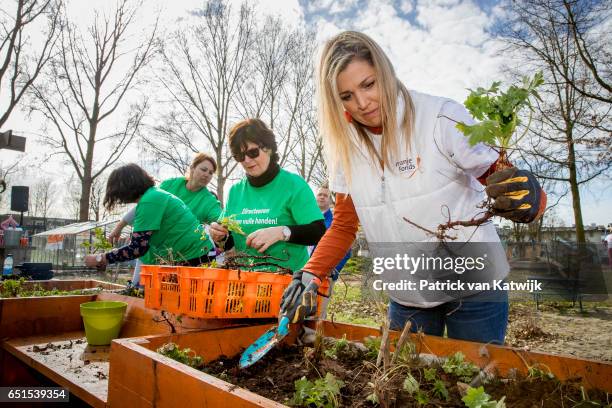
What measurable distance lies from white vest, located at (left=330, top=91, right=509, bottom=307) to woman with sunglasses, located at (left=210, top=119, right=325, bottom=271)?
28.2 inches

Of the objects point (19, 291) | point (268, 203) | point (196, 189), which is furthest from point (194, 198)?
point (268, 203)

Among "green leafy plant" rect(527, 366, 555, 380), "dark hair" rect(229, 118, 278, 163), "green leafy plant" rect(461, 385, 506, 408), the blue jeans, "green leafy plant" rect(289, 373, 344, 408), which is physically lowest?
"green leafy plant" rect(289, 373, 344, 408)

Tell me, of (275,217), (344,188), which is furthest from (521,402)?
(275,217)

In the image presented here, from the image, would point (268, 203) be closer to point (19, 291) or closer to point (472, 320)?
point (472, 320)

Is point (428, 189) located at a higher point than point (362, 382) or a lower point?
higher

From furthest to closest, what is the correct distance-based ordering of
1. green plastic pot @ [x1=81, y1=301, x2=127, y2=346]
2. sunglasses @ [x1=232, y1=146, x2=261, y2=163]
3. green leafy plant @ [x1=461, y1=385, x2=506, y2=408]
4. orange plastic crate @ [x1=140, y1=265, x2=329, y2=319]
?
sunglasses @ [x1=232, y1=146, x2=261, y2=163] → green plastic pot @ [x1=81, y1=301, x2=127, y2=346] → orange plastic crate @ [x1=140, y1=265, x2=329, y2=319] → green leafy plant @ [x1=461, y1=385, x2=506, y2=408]

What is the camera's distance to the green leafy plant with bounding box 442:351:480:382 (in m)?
1.19

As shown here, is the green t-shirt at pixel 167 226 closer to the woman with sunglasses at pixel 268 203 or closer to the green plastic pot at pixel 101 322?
the woman with sunglasses at pixel 268 203

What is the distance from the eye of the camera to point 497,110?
4.20ft

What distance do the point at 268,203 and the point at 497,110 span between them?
1423 mm

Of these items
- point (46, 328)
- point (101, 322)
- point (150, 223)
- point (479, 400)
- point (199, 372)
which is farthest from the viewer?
point (150, 223)

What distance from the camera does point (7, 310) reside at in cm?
229

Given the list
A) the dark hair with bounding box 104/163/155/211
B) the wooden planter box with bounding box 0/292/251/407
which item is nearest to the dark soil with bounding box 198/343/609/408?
the wooden planter box with bounding box 0/292/251/407

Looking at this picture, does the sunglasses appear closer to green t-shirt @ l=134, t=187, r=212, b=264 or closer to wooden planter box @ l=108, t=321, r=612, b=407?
green t-shirt @ l=134, t=187, r=212, b=264
